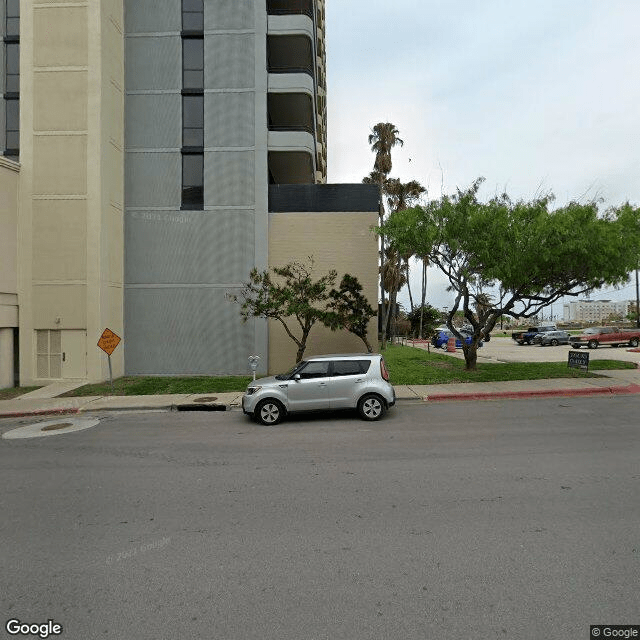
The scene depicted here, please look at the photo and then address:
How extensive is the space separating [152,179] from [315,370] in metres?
13.8

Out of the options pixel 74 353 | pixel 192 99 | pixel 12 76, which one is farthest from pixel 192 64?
pixel 74 353

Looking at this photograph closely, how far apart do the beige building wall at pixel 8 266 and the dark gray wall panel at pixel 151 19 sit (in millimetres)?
8378

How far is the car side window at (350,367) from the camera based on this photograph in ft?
34.1

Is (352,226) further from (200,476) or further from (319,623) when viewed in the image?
(319,623)

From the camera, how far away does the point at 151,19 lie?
762 inches

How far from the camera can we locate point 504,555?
13.2 ft

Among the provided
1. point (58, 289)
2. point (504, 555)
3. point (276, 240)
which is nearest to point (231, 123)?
point (276, 240)

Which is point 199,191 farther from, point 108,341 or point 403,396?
point 403,396

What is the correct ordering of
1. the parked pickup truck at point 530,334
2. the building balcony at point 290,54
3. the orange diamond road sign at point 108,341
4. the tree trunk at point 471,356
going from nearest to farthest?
the orange diamond road sign at point 108,341 → the tree trunk at point 471,356 → the building balcony at point 290,54 → the parked pickup truck at point 530,334

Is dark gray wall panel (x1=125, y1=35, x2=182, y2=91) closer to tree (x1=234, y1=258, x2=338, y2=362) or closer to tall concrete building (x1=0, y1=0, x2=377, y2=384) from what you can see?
tall concrete building (x1=0, y1=0, x2=377, y2=384)

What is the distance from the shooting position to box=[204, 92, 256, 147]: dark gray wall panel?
19.2m

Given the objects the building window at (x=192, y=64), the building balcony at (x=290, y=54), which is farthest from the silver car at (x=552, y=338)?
the building window at (x=192, y=64)

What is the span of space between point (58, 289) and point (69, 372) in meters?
3.40

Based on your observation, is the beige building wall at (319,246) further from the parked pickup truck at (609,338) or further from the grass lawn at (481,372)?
the parked pickup truck at (609,338)
